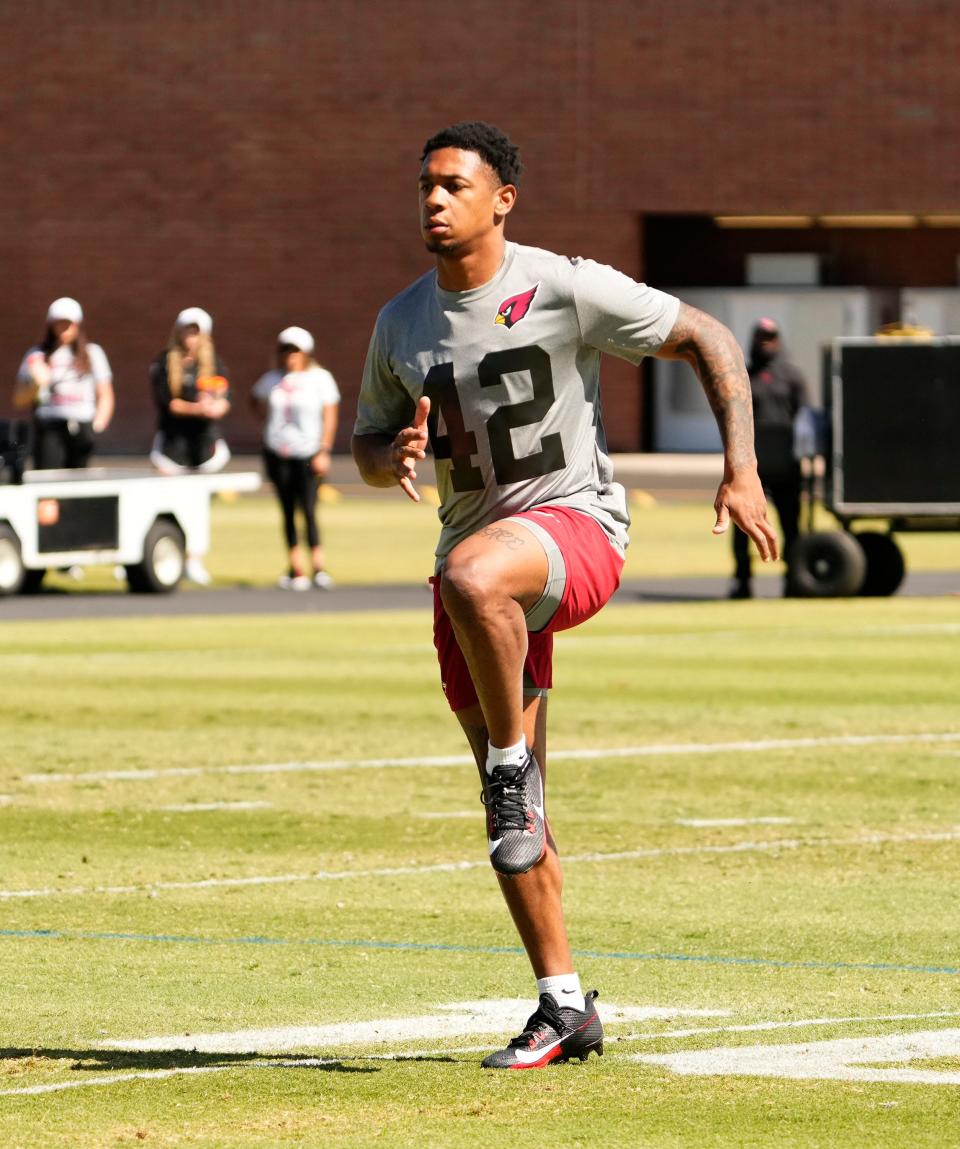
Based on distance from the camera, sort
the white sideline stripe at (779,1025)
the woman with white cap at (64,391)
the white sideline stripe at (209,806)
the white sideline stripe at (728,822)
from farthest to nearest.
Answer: the woman with white cap at (64,391), the white sideline stripe at (209,806), the white sideline stripe at (728,822), the white sideline stripe at (779,1025)

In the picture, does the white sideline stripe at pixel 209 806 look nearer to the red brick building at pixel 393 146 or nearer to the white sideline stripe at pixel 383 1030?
the white sideline stripe at pixel 383 1030

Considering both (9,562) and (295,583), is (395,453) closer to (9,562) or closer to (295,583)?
(9,562)

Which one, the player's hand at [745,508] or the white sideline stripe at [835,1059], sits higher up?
the player's hand at [745,508]

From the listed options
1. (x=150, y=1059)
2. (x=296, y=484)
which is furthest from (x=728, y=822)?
(x=296, y=484)

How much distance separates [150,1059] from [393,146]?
1798 inches

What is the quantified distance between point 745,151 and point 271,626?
3162 cm

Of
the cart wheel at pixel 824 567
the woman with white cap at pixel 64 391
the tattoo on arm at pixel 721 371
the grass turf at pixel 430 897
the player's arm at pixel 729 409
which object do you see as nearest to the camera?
the grass turf at pixel 430 897

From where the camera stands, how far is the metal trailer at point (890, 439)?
22.9 metres

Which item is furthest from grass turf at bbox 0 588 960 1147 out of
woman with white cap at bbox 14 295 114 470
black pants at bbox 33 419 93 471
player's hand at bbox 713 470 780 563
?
black pants at bbox 33 419 93 471

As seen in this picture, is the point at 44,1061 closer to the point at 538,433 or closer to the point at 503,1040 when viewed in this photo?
the point at 503,1040

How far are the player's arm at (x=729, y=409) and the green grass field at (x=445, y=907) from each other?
120 centimetres

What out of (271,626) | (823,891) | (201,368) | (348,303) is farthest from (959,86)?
(823,891)

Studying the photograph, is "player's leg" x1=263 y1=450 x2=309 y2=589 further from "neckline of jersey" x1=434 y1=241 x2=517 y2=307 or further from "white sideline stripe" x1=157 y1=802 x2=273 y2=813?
"neckline of jersey" x1=434 y1=241 x2=517 y2=307

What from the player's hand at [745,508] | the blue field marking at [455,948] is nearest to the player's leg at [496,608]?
the player's hand at [745,508]
